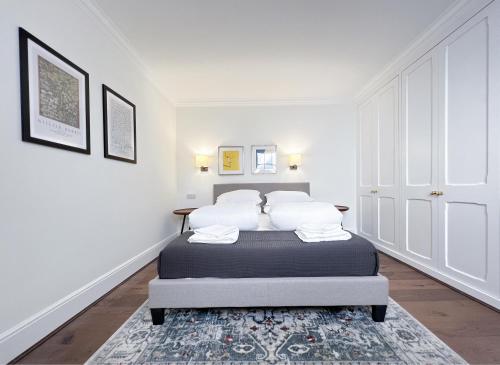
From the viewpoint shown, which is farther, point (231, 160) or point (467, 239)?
point (231, 160)

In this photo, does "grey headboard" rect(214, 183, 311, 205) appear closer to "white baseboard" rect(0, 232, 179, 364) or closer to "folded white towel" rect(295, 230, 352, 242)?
"white baseboard" rect(0, 232, 179, 364)

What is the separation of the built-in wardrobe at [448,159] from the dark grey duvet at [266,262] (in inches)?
43.3

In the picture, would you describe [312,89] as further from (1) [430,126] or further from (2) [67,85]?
(2) [67,85]

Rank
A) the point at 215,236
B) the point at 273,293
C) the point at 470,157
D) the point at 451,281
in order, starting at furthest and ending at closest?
the point at 451,281 → the point at 470,157 → the point at 215,236 → the point at 273,293

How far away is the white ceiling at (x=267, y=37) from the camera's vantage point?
204cm

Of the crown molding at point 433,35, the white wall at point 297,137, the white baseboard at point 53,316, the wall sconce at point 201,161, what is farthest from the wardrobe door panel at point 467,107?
the white baseboard at point 53,316

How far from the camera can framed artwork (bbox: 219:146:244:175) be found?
4.14 metres

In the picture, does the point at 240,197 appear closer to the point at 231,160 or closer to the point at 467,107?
the point at 231,160

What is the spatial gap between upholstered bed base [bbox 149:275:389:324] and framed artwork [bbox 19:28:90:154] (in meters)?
1.25

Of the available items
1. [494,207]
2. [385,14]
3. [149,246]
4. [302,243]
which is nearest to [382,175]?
[494,207]

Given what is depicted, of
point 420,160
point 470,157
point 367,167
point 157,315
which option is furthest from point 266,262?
point 367,167

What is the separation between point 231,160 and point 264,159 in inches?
23.7

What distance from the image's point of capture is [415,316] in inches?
69.1

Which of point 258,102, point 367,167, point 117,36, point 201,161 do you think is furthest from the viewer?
point 258,102
